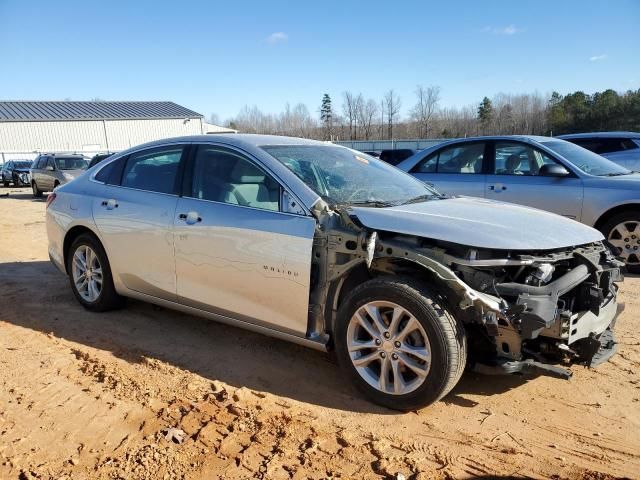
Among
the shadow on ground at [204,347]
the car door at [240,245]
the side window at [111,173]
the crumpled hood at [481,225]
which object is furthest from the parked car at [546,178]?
the side window at [111,173]

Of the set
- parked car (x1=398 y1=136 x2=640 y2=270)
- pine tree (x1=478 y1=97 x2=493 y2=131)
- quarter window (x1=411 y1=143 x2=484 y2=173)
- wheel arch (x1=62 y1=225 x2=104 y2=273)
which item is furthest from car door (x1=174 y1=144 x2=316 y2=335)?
pine tree (x1=478 y1=97 x2=493 y2=131)

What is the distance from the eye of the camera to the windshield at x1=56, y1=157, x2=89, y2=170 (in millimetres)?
19430

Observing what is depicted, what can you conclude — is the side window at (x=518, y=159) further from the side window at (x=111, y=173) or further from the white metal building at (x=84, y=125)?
the white metal building at (x=84, y=125)

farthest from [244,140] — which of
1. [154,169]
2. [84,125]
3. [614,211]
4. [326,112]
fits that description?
[326,112]

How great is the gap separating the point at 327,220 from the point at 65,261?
10.5 ft

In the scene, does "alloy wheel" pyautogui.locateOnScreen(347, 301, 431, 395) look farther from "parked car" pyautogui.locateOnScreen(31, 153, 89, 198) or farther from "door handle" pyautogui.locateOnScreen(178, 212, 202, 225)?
"parked car" pyautogui.locateOnScreen(31, 153, 89, 198)

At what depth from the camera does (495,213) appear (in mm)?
3594

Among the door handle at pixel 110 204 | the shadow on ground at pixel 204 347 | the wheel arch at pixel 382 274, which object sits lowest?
the shadow on ground at pixel 204 347

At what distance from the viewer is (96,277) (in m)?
4.96

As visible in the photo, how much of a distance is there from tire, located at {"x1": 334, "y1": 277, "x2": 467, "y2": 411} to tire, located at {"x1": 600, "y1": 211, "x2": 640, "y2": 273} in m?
4.35

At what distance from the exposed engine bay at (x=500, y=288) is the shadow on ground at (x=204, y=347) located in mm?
438

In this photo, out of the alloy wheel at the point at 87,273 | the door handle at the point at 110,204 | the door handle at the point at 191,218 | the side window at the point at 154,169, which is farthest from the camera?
the alloy wheel at the point at 87,273

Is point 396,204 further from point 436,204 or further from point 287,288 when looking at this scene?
point 287,288

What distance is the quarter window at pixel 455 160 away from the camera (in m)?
7.39
